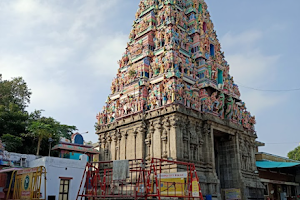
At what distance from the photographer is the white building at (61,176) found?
2147 centimetres

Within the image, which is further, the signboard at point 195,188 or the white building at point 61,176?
the white building at point 61,176

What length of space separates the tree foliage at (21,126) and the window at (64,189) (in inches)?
387

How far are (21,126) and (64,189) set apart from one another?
51.0ft

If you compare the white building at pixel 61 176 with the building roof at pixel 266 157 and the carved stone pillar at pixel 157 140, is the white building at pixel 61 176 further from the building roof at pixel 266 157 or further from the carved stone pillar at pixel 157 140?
the building roof at pixel 266 157

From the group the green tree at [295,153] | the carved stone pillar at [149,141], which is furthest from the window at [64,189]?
the green tree at [295,153]

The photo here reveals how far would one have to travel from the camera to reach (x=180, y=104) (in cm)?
2681

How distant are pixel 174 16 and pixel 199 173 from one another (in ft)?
58.3

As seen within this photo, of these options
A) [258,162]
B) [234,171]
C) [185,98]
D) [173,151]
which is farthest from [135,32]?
[258,162]

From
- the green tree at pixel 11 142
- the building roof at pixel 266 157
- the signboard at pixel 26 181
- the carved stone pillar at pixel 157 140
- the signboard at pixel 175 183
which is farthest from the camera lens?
the building roof at pixel 266 157

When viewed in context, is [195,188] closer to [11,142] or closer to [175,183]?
[175,183]

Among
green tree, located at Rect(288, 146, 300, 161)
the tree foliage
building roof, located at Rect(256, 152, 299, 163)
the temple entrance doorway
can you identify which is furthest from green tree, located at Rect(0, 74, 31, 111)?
green tree, located at Rect(288, 146, 300, 161)

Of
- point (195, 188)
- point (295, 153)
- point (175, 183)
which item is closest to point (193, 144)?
point (175, 183)

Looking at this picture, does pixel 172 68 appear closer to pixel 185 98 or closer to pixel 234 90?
pixel 185 98

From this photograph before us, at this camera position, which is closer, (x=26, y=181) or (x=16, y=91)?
(x=26, y=181)
